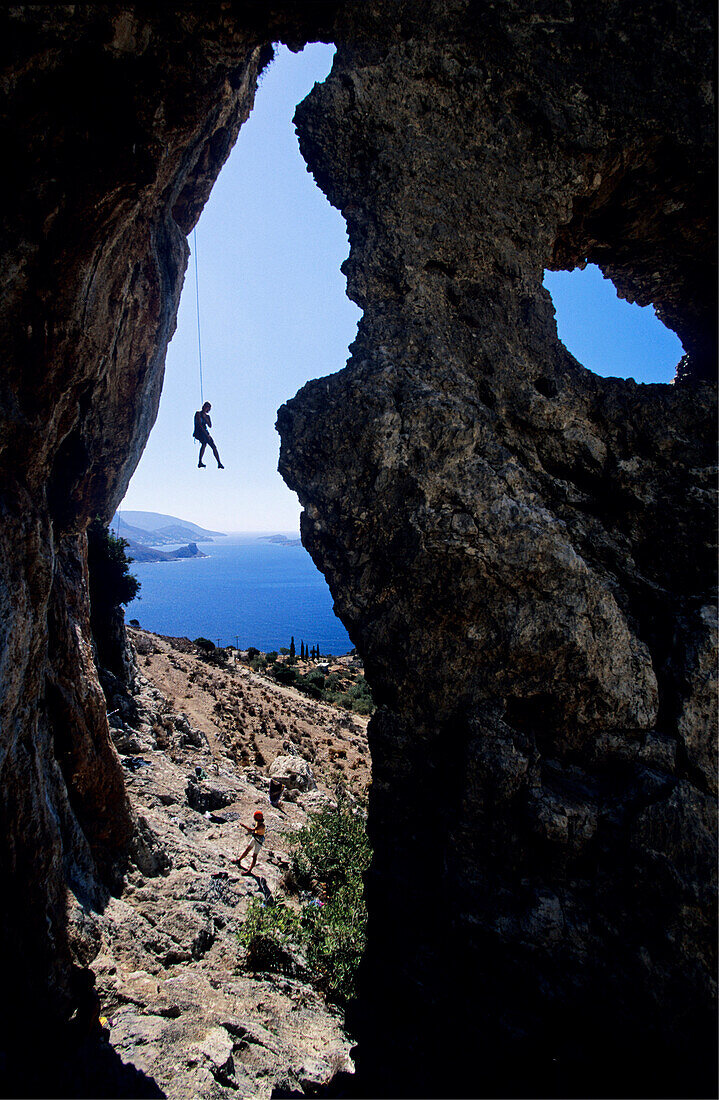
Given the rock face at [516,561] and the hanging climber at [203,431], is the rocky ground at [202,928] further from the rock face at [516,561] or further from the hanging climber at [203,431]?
the hanging climber at [203,431]

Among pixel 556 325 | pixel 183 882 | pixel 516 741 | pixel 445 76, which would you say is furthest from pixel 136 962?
pixel 445 76

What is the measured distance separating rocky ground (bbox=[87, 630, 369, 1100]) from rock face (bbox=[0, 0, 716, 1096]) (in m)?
1.38

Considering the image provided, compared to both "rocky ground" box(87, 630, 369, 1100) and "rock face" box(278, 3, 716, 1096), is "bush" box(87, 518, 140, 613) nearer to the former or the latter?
"rocky ground" box(87, 630, 369, 1100)

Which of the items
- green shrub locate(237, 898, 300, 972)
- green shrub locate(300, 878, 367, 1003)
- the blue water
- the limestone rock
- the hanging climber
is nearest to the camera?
green shrub locate(300, 878, 367, 1003)

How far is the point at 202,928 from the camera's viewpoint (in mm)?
8555

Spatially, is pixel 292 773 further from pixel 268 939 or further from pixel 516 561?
pixel 516 561

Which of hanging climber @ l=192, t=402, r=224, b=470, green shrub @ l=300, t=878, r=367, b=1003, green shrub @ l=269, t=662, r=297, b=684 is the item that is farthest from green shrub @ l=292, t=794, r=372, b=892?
green shrub @ l=269, t=662, r=297, b=684

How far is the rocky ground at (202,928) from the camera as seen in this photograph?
18.5 ft


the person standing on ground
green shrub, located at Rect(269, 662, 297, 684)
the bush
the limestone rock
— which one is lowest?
green shrub, located at Rect(269, 662, 297, 684)

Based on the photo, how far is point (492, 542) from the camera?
4742 millimetres

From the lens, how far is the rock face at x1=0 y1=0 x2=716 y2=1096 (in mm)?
4043

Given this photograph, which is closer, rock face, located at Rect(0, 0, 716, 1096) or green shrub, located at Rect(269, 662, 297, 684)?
rock face, located at Rect(0, 0, 716, 1096)

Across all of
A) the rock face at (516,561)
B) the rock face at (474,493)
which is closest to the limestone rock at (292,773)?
the rock face at (474,493)

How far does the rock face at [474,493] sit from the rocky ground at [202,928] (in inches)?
54.4
